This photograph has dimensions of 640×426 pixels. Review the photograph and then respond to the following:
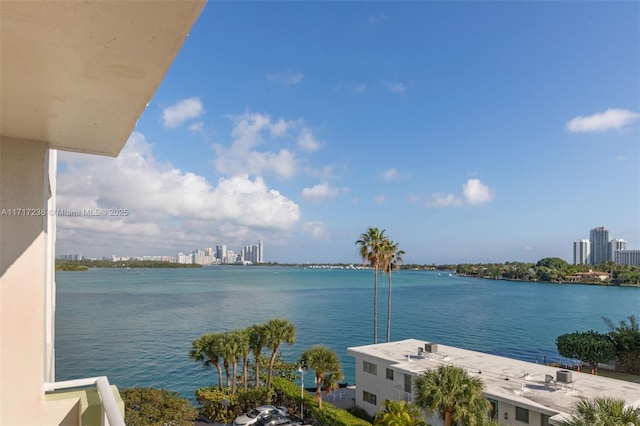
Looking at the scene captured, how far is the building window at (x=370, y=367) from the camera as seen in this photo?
18.3 metres

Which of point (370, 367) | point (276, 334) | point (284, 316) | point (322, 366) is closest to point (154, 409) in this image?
point (276, 334)

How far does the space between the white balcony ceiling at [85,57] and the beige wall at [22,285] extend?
19.0 inches

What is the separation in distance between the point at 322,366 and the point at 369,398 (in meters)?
2.73

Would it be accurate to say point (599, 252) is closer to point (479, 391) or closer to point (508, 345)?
point (508, 345)

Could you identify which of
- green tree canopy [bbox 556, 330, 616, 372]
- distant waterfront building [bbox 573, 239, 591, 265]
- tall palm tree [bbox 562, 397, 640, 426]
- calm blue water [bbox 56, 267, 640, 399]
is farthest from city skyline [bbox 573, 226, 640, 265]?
tall palm tree [bbox 562, 397, 640, 426]

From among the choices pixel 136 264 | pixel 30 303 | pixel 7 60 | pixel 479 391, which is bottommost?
pixel 136 264

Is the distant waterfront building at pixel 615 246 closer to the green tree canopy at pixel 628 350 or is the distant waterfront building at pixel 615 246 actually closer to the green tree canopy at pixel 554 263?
the green tree canopy at pixel 554 263

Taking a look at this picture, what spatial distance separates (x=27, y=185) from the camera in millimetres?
2840

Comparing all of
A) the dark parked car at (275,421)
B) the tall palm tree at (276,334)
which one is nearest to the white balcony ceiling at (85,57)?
the dark parked car at (275,421)

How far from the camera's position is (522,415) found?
12273mm

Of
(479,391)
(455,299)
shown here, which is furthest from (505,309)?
(479,391)

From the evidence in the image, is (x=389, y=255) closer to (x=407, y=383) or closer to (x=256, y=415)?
(x=407, y=383)

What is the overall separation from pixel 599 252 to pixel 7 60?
8331 inches

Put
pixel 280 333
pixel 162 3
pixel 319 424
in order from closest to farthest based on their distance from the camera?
pixel 162 3, pixel 319 424, pixel 280 333
